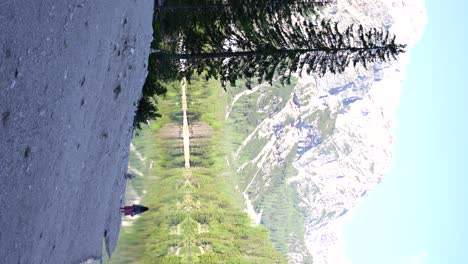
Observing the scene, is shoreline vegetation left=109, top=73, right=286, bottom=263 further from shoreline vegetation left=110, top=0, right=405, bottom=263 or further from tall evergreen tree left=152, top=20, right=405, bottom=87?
tall evergreen tree left=152, top=20, right=405, bottom=87

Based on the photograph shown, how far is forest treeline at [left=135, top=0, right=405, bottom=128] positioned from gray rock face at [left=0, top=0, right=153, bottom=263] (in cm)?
1333

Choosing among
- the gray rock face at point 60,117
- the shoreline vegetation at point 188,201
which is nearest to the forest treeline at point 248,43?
the gray rock face at point 60,117

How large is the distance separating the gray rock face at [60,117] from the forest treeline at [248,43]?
43.7 ft

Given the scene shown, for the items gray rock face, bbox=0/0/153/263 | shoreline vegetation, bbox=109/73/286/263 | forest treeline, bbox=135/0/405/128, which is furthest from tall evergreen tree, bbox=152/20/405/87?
shoreline vegetation, bbox=109/73/286/263

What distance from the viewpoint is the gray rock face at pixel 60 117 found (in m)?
9.30

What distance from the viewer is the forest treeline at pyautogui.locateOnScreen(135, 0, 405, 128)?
103 feet

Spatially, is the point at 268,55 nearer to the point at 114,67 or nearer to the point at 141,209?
the point at 141,209

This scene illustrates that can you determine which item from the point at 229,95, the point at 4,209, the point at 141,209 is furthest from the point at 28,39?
the point at 229,95

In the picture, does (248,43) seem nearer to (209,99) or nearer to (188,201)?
(188,201)

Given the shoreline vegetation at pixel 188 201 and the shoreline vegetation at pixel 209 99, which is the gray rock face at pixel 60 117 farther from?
the shoreline vegetation at pixel 188 201

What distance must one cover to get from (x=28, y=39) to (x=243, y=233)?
10260 centimetres

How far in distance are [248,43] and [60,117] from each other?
21.7 meters

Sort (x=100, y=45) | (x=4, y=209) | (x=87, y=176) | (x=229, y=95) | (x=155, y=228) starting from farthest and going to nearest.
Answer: (x=229, y=95)
(x=155, y=228)
(x=87, y=176)
(x=100, y=45)
(x=4, y=209)

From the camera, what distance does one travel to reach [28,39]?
9.43m
